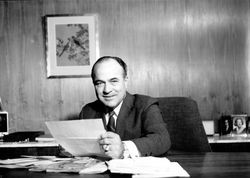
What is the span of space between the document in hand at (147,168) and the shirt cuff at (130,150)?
8.9 inches

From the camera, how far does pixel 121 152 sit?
1.44m

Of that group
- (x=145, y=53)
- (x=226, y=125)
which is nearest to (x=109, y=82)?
(x=145, y=53)

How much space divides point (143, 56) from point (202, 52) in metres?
0.55

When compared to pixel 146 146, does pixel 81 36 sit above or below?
above

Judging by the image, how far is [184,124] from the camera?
A: 209cm

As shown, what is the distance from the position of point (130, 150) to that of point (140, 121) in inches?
16.7

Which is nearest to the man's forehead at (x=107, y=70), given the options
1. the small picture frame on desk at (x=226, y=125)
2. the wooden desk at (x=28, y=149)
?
the wooden desk at (x=28, y=149)

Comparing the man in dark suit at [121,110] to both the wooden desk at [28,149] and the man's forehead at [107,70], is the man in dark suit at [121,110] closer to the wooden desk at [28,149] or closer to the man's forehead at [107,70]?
the man's forehead at [107,70]

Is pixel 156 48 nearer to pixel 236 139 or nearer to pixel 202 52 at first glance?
pixel 202 52

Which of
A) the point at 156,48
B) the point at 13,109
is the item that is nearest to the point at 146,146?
the point at 156,48

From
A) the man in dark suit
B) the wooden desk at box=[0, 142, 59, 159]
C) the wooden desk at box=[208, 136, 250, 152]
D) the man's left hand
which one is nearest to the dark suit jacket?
the man in dark suit

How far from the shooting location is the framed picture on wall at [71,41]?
3.36m

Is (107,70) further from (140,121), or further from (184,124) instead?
(184,124)

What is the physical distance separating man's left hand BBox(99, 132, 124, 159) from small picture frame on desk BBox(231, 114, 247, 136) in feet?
6.19
